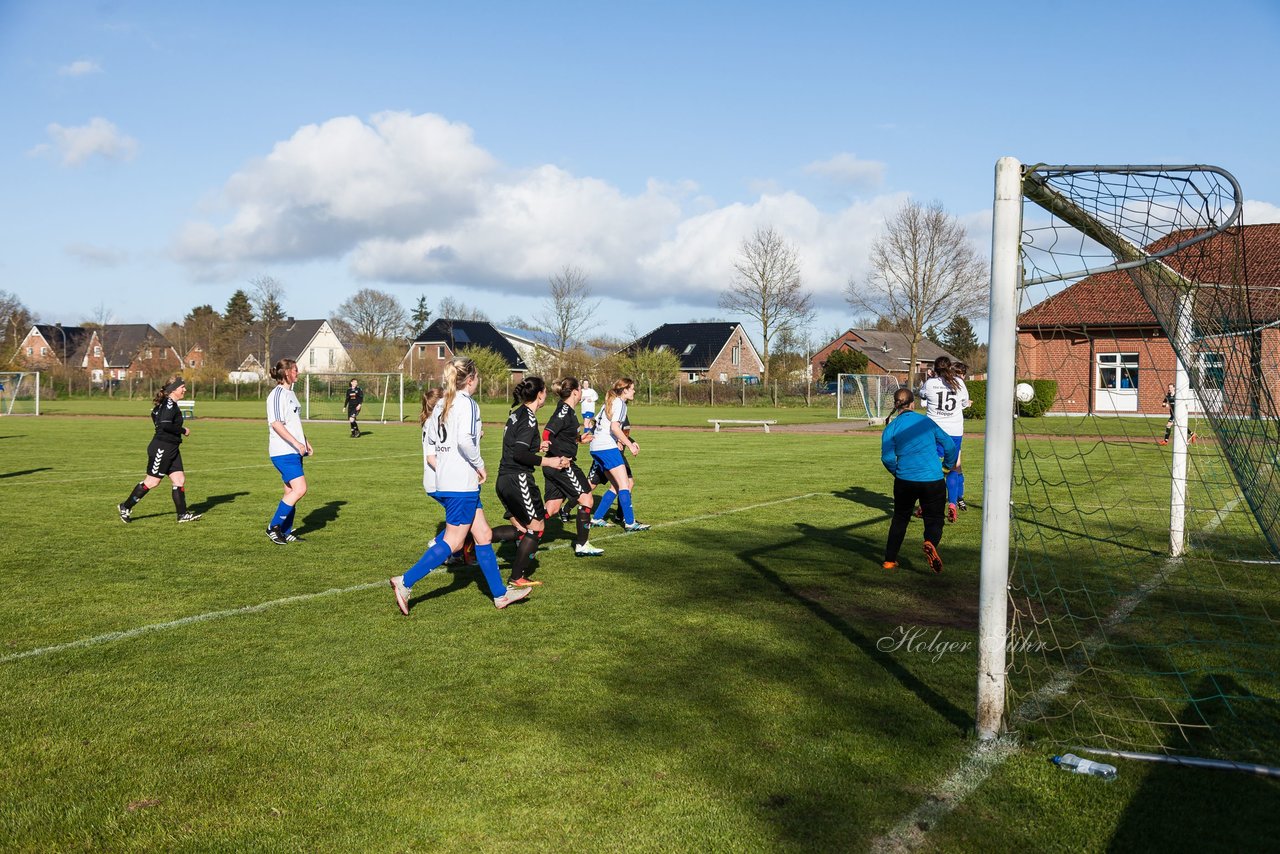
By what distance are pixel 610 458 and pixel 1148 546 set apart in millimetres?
5811

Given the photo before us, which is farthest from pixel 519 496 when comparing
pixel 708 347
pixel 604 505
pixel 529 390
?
pixel 708 347

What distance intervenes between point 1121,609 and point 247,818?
245 inches

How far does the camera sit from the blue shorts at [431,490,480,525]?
7.03 meters

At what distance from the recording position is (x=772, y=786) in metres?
4.10

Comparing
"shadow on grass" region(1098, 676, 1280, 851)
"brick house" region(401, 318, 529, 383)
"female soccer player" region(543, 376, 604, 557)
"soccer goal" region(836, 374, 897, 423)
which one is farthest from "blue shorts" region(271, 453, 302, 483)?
"brick house" region(401, 318, 529, 383)

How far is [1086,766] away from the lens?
14.0ft

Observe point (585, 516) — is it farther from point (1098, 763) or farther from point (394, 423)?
point (394, 423)

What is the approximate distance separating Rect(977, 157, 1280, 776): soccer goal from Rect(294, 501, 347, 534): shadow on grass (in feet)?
26.0

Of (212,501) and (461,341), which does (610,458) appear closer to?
(212,501)

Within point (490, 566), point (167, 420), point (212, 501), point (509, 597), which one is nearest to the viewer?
point (490, 566)

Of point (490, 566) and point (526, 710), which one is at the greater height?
point (490, 566)

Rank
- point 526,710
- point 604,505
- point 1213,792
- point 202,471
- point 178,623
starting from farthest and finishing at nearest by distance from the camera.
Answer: point 202,471
point 604,505
point 178,623
point 526,710
point 1213,792

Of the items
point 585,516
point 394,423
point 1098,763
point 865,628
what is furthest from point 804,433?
point 1098,763

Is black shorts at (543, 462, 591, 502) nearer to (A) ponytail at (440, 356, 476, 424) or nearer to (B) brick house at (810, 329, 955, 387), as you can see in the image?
(A) ponytail at (440, 356, 476, 424)
